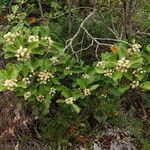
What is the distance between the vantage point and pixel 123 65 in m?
3.14

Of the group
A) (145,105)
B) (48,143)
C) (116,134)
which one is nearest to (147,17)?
(145,105)

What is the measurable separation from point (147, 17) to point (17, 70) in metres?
1.90

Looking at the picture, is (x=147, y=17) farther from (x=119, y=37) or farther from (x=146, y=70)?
(x=146, y=70)

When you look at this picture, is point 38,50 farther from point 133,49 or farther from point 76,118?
point 76,118

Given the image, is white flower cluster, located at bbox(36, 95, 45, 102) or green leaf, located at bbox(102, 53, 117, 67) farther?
white flower cluster, located at bbox(36, 95, 45, 102)

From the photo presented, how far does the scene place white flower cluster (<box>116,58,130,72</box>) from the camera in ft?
10.3

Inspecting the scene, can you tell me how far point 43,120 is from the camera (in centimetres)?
392

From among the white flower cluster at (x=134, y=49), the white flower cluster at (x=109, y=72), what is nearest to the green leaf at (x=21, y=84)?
the white flower cluster at (x=109, y=72)

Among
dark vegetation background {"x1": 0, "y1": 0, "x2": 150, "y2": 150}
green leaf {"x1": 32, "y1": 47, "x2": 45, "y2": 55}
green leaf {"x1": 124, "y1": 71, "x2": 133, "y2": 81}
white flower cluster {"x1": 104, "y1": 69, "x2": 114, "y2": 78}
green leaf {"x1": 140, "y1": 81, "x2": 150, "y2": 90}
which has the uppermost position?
green leaf {"x1": 32, "y1": 47, "x2": 45, "y2": 55}

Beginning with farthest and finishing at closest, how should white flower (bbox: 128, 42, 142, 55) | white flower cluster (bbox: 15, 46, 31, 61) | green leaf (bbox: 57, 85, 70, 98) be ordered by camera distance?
green leaf (bbox: 57, 85, 70, 98), white flower (bbox: 128, 42, 142, 55), white flower cluster (bbox: 15, 46, 31, 61)

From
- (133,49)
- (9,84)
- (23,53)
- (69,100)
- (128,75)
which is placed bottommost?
(69,100)

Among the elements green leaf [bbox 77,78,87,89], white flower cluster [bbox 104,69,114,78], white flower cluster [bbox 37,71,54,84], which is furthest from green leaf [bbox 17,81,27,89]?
white flower cluster [bbox 104,69,114,78]

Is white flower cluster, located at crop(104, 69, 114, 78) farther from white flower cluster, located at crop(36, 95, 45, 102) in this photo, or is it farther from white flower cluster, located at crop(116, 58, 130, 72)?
white flower cluster, located at crop(36, 95, 45, 102)

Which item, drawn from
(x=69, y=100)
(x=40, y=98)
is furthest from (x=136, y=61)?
(x=40, y=98)
